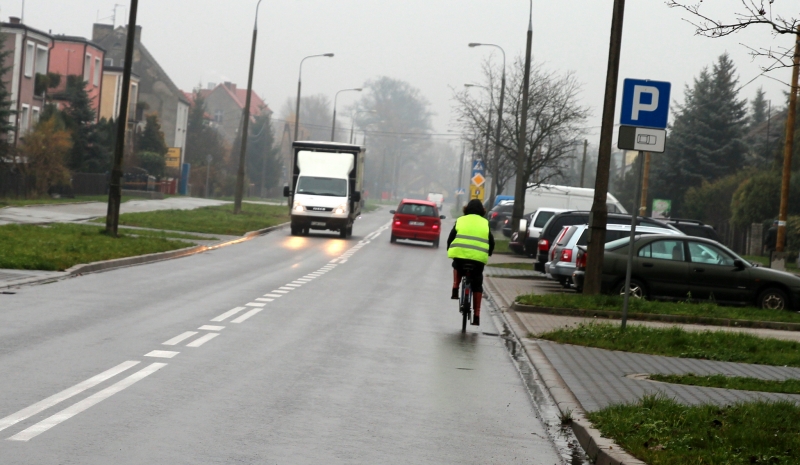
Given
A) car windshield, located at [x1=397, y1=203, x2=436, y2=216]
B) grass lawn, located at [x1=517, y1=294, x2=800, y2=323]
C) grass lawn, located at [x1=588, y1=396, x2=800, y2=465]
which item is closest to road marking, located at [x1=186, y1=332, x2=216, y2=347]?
grass lawn, located at [x1=588, y1=396, x2=800, y2=465]

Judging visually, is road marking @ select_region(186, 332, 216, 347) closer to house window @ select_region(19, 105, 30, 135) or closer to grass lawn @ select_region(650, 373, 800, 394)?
grass lawn @ select_region(650, 373, 800, 394)

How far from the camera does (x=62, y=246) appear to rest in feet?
80.8

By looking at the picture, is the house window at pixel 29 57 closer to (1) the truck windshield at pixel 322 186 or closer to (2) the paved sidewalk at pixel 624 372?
(1) the truck windshield at pixel 322 186

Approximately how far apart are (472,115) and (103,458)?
52.8 meters

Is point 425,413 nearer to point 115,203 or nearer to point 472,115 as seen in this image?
point 115,203

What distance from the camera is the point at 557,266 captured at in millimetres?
23406

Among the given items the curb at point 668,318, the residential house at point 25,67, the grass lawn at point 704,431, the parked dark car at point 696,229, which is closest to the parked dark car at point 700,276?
the curb at point 668,318

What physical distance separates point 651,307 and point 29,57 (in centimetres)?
4623

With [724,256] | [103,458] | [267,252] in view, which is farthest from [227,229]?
[103,458]

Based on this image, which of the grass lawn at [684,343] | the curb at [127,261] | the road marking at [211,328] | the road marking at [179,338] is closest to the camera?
the road marking at [179,338]

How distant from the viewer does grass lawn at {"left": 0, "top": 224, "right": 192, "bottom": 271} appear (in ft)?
68.0

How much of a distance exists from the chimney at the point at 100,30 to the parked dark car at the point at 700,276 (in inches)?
3197

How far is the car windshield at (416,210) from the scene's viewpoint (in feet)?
139

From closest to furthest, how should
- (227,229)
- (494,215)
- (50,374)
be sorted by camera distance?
(50,374) < (227,229) < (494,215)
